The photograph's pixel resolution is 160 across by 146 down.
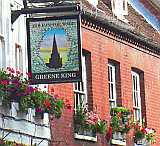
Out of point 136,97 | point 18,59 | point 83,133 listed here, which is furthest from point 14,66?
point 136,97

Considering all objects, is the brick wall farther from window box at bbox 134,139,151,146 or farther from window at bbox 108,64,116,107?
window box at bbox 134,139,151,146

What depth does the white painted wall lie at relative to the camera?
13812 millimetres

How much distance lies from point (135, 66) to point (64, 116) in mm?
5601

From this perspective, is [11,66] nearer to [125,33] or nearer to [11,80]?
[11,80]

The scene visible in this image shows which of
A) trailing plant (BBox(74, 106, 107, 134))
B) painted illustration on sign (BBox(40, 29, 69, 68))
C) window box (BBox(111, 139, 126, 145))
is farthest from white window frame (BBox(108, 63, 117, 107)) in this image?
painted illustration on sign (BBox(40, 29, 69, 68))

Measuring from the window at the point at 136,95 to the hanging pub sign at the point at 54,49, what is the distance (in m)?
8.12

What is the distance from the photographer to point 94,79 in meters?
19.3

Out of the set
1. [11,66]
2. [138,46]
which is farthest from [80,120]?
[138,46]

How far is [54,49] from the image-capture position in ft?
47.0

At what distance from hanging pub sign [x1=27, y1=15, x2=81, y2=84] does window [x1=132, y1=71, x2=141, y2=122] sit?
26.6 feet

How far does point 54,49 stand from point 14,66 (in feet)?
3.70

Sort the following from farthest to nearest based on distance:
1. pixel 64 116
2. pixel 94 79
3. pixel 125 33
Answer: pixel 125 33 < pixel 94 79 < pixel 64 116

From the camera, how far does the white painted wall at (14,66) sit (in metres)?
13.8

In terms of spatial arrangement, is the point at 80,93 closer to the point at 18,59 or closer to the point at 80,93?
the point at 80,93
